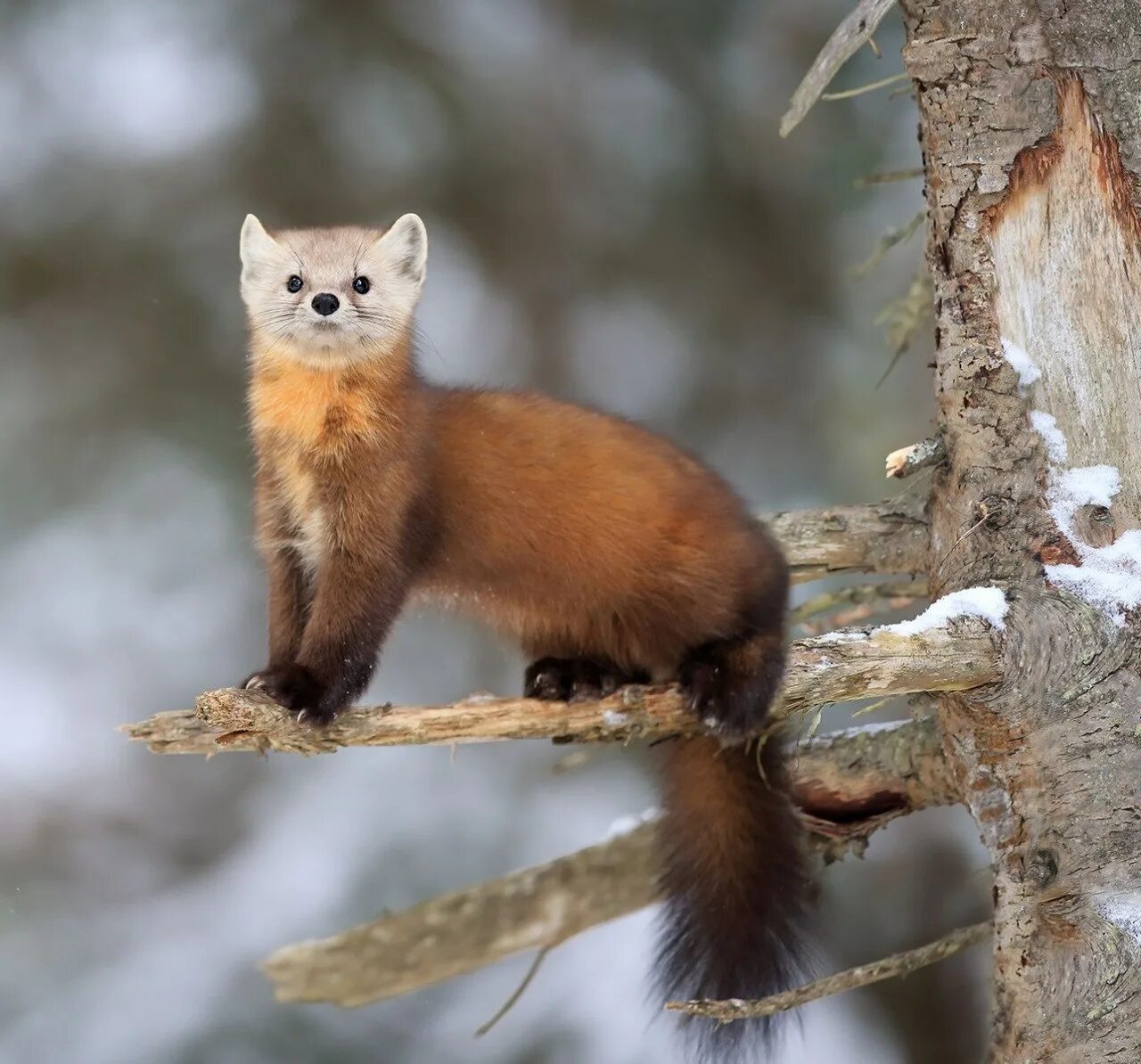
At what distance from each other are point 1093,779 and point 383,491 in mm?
1877

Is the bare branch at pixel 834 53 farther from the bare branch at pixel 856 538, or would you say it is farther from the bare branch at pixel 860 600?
the bare branch at pixel 860 600

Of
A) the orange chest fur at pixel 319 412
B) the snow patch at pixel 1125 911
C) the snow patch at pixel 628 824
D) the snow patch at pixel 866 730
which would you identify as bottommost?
the snow patch at pixel 1125 911

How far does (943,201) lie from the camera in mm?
3818

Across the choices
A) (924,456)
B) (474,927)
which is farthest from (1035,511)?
(474,927)

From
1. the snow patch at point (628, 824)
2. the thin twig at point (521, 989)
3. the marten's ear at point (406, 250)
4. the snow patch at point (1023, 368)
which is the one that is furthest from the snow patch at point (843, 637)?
the snow patch at point (628, 824)

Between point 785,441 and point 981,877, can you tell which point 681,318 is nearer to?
point 785,441

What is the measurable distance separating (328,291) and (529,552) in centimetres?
90

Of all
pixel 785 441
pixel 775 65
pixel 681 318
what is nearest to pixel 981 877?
pixel 785 441

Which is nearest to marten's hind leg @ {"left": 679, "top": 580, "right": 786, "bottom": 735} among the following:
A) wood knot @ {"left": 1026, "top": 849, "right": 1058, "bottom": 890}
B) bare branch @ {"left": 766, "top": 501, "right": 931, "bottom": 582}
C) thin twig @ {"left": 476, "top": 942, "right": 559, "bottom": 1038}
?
bare branch @ {"left": 766, "top": 501, "right": 931, "bottom": 582}

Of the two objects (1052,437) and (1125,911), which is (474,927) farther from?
(1052,437)

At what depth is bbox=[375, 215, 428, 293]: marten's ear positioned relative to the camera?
4.04m

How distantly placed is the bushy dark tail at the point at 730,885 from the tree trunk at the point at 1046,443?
654mm

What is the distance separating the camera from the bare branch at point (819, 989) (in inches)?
135

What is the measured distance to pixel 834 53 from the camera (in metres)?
3.67
